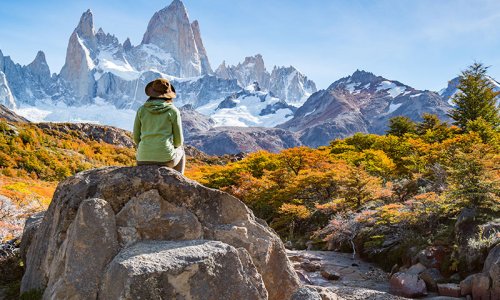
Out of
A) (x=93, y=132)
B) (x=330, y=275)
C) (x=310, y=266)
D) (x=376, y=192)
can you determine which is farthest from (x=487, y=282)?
(x=93, y=132)

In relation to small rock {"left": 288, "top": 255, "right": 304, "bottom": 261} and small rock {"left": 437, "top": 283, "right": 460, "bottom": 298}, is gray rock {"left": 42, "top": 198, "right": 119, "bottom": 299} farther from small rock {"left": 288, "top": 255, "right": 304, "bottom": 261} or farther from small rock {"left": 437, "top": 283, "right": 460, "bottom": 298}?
small rock {"left": 288, "top": 255, "right": 304, "bottom": 261}

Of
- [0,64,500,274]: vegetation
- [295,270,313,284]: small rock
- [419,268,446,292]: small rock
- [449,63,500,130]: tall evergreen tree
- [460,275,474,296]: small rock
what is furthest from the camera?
[449,63,500,130]: tall evergreen tree

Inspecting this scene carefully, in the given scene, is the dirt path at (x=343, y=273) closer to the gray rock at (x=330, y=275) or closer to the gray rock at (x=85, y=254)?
the gray rock at (x=330, y=275)

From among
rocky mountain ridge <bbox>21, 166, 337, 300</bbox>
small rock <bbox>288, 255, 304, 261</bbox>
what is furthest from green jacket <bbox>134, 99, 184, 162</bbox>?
small rock <bbox>288, 255, 304, 261</bbox>

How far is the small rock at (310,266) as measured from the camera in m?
14.4

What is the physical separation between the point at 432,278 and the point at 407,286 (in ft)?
2.58

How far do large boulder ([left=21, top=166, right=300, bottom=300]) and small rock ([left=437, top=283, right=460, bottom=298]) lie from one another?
585cm

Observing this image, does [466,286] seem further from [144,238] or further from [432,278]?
[144,238]

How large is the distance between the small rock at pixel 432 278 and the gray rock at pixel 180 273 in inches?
298

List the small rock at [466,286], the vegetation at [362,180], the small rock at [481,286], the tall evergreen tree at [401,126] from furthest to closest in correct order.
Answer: the tall evergreen tree at [401,126] < the vegetation at [362,180] < the small rock at [466,286] < the small rock at [481,286]

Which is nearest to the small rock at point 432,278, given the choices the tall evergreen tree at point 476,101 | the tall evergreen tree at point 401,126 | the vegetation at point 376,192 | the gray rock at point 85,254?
the vegetation at point 376,192

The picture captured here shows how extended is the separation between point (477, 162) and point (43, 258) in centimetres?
1229

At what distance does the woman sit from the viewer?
6.47 m

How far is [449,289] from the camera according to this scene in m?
10.5
